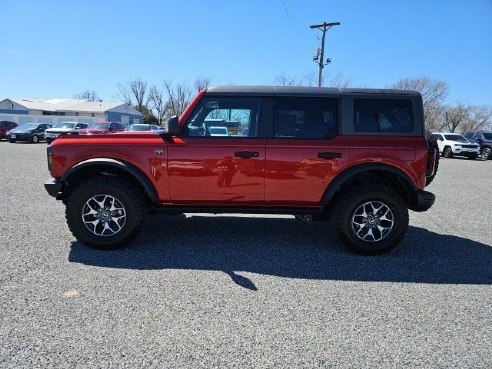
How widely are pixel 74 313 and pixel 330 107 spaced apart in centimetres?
353

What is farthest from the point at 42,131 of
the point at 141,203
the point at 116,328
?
the point at 116,328

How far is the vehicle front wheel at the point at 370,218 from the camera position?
4617mm

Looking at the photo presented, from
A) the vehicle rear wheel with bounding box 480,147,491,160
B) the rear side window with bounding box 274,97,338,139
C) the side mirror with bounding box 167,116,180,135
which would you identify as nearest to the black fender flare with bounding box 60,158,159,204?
the side mirror with bounding box 167,116,180,135

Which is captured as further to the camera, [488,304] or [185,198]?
[185,198]

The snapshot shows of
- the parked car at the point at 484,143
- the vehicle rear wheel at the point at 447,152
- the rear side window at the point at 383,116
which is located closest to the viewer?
the rear side window at the point at 383,116

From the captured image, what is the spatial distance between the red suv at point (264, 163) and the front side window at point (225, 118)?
0.04 ft

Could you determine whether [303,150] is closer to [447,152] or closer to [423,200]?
[423,200]

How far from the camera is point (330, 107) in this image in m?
4.67

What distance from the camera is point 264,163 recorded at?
4531 mm

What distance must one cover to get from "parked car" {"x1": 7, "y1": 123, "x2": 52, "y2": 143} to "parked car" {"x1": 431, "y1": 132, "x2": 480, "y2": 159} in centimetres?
2838

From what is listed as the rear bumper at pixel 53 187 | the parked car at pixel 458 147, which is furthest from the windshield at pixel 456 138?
the rear bumper at pixel 53 187

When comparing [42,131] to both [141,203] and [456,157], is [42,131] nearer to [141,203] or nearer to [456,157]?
[141,203]

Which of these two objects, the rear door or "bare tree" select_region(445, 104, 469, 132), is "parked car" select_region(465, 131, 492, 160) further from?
"bare tree" select_region(445, 104, 469, 132)

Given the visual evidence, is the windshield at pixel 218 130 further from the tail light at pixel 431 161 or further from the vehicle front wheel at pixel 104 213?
the tail light at pixel 431 161
